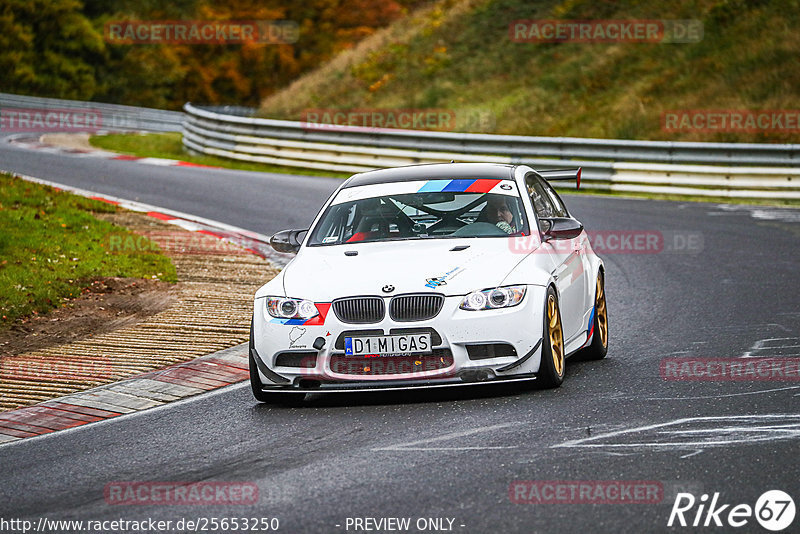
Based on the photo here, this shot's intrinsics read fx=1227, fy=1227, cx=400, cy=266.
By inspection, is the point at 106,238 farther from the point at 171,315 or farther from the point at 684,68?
the point at 684,68

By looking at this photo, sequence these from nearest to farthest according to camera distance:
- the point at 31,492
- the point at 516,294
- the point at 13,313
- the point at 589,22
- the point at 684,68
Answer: the point at 31,492
the point at 516,294
the point at 13,313
the point at 684,68
the point at 589,22

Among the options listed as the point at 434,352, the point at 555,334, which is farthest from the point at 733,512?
the point at 555,334

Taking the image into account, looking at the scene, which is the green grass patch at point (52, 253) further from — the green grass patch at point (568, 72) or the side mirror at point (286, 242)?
the green grass patch at point (568, 72)

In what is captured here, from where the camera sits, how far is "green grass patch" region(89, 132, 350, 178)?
27.6 meters

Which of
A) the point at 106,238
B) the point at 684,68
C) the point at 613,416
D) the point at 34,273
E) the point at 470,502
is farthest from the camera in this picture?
the point at 684,68

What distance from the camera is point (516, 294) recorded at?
26.3 feet

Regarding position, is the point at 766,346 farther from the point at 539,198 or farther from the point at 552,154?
the point at 552,154

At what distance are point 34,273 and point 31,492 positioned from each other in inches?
266

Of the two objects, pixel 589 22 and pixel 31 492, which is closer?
pixel 31 492

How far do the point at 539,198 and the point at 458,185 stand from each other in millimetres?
814

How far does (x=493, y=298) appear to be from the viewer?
796cm

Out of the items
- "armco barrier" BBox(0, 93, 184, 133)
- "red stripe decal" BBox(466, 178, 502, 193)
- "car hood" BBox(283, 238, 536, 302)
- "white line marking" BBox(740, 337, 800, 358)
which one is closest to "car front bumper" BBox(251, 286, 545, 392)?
"car hood" BBox(283, 238, 536, 302)

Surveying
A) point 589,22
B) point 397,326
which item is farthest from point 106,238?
point 589,22

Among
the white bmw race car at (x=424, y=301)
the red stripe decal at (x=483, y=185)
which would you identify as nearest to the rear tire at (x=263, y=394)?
the white bmw race car at (x=424, y=301)
